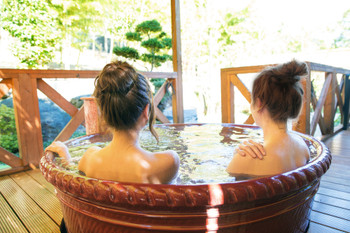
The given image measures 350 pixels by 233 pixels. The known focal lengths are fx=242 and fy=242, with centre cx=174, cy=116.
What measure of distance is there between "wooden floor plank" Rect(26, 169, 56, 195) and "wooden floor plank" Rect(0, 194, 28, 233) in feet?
1.20

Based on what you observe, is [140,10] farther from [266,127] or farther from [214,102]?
[266,127]

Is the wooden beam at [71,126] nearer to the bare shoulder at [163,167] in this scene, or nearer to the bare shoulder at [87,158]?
the bare shoulder at [87,158]

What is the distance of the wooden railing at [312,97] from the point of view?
273cm

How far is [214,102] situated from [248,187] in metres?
10.6

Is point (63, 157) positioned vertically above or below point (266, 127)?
below

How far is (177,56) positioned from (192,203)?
375 centimetres

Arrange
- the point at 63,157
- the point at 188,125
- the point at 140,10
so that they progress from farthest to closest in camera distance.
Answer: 1. the point at 140,10
2. the point at 188,125
3. the point at 63,157

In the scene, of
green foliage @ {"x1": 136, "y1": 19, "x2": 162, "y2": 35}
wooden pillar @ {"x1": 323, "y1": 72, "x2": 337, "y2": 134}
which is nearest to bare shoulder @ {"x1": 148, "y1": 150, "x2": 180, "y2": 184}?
wooden pillar @ {"x1": 323, "y1": 72, "x2": 337, "y2": 134}

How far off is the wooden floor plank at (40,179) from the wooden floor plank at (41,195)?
0.10 ft

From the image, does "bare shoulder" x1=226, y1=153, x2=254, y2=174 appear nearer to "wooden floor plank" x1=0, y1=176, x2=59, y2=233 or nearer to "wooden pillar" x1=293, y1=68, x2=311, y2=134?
"wooden floor plank" x1=0, y1=176, x2=59, y2=233

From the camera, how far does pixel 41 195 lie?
2031 mm

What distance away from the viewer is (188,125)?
272 cm

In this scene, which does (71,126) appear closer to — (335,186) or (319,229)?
(319,229)

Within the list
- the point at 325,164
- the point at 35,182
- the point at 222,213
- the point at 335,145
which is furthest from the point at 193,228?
the point at 335,145
